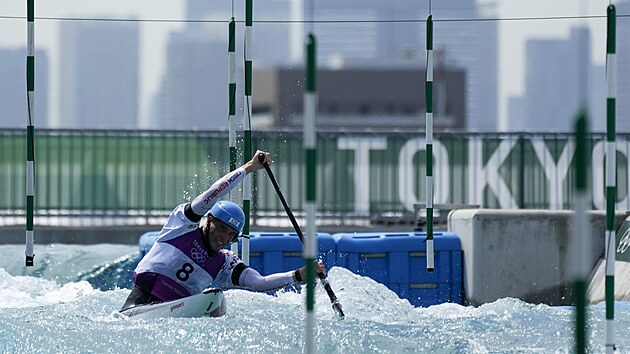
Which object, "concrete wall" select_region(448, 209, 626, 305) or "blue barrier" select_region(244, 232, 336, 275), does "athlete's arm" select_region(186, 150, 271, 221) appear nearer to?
"blue barrier" select_region(244, 232, 336, 275)

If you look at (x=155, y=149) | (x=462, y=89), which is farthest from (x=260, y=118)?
(x=155, y=149)

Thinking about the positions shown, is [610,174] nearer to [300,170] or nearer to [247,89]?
[247,89]

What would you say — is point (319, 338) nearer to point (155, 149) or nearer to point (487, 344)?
point (487, 344)

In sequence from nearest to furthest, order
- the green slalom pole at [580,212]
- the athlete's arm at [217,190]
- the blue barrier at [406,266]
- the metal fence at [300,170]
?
the green slalom pole at [580,212]
the athlete's arm at [217,190]
the blue barrier at [406,266]
the metal fence at [300,170]

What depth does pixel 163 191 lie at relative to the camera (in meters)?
17.5

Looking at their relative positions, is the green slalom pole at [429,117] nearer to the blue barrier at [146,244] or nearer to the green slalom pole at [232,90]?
the green slalom pole at [232,90]

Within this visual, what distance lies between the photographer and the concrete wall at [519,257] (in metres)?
12.1

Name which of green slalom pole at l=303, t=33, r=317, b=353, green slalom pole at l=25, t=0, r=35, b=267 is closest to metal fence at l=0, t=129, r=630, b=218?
green slalom pole at l=25, t=0, r=35, b=267

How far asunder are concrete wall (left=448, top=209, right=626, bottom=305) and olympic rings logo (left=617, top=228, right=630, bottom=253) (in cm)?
26

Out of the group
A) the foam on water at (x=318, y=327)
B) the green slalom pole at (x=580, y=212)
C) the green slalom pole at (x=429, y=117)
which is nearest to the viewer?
the green slalom pole at (x=580, y=212)

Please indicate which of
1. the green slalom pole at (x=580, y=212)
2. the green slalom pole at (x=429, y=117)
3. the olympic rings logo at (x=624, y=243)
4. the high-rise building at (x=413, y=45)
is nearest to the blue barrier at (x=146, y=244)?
the green slalom pole at (x=429, y=117)

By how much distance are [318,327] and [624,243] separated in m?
4.51

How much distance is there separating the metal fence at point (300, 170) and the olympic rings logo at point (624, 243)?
502 centimetres

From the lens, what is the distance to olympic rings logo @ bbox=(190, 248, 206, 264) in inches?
367
